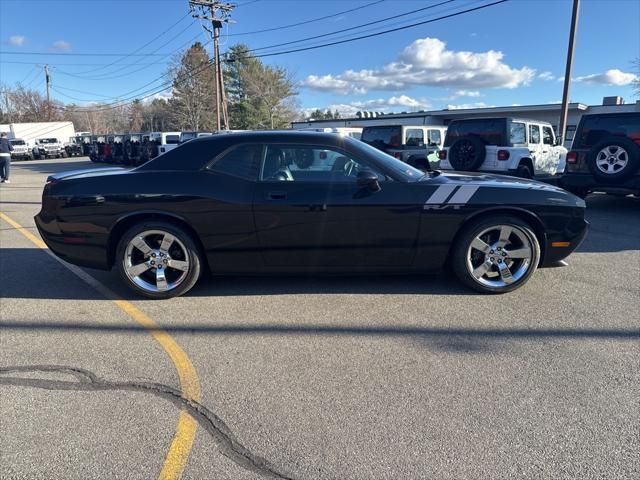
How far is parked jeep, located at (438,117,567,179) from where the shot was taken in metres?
9.84

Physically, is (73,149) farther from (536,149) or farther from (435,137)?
(536,149)

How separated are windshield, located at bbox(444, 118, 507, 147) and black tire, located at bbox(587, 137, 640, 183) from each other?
2.52 metres

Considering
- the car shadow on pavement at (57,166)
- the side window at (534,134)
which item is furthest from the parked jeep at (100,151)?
the side window at (534,134)

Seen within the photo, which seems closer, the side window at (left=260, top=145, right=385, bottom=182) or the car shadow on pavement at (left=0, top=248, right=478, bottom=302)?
the side window at (left=260, top=145, right=385, bottom=182)

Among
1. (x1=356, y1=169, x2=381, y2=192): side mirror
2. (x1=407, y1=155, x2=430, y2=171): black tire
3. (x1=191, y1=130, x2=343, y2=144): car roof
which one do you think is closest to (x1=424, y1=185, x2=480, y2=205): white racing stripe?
(x1=356, y1=169, x2=381, y2=192): side mirror

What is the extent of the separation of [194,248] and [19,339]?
1490mm

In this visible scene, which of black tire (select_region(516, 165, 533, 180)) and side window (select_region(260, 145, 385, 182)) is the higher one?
side window (select_region(260, 145, 385, 182))

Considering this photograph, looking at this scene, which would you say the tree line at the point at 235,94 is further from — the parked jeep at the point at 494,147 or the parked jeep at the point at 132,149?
the parked jeep at the point at 494,147

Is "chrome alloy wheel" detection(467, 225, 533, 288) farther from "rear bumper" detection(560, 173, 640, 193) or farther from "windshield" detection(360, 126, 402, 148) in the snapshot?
"windshield" detection(360, 126, 402, 148)

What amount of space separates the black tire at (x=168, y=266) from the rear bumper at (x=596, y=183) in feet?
23.8

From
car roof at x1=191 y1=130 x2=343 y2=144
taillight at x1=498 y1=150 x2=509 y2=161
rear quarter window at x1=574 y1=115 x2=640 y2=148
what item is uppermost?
rear quarter window at x1=574 y1=115 x2=640 y2=148

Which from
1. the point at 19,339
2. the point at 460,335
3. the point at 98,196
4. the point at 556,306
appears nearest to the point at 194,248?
the point at 98,196

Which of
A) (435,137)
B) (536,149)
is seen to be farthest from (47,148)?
(536,149)

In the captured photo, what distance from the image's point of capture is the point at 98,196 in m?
3.94
